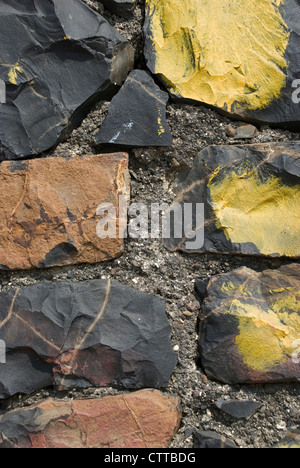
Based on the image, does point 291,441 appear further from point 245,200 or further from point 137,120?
point 137,120

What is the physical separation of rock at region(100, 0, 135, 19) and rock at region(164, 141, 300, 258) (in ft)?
1.27

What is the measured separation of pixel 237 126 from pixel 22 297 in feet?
2.02

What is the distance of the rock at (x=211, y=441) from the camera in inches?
35.5

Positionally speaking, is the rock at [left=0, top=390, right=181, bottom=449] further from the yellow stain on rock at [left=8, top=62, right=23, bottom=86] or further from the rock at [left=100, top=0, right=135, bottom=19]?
the rock at [left=100, top=0, right=135, bottom=19]

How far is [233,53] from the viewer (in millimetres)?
1049

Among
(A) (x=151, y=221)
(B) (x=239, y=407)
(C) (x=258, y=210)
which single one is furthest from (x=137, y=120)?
(B) (x=239, y=407)

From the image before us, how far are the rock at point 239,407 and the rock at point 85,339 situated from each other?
13 cm

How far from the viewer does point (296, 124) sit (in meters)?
1.05

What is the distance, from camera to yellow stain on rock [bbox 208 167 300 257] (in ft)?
3.30

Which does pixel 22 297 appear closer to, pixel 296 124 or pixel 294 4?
pixel 296 124

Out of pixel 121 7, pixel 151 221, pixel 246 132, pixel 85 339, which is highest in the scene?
pixel 121 7

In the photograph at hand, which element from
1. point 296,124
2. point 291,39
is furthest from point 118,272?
point 291,39

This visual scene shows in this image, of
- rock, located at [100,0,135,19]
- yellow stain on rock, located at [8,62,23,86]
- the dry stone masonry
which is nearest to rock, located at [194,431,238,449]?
the dry stone masonry

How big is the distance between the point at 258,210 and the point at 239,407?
418mm
